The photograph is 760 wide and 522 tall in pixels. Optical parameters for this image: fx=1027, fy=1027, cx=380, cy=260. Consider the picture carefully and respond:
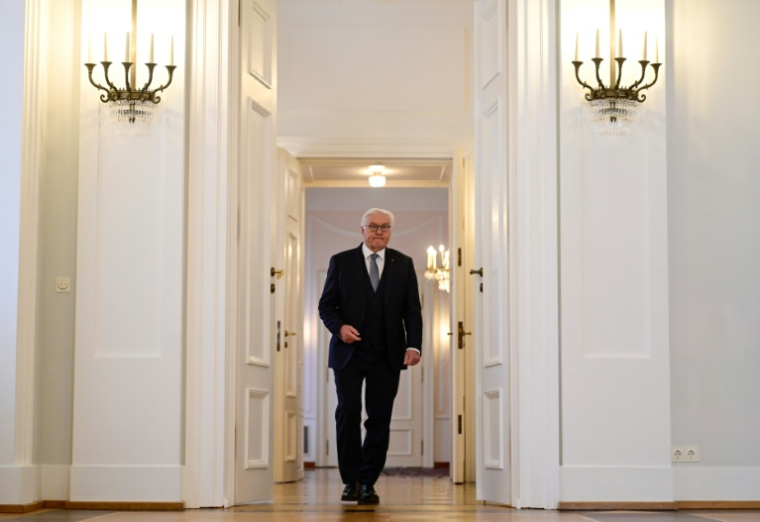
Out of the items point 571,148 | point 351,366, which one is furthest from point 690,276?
point 351,366

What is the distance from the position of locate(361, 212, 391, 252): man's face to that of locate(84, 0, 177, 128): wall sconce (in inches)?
54.2

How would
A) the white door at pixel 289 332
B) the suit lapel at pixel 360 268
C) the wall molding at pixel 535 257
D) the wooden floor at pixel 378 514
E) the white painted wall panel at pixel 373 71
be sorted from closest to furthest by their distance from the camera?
the wooden floor at pixel 378 514 < the wall molding at pixel 535 257 < the suit lapel at pixel 360 268 < the white door at pixel 289 332 < the white painted wall panel at pixel 373 71

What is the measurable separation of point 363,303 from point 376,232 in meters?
0.40

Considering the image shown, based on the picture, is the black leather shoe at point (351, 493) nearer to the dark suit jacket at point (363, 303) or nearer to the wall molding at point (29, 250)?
the dark suit jacket at point (363, 303)

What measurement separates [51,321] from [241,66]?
1551 mm

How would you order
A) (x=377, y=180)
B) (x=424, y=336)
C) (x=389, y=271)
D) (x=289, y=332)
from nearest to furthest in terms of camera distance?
(x=389, y=271) → (x=289, y=332) → (x=377, y=180) → (x=424, y=336)

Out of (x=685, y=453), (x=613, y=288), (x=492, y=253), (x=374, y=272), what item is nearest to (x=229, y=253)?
(x=374, y=272)

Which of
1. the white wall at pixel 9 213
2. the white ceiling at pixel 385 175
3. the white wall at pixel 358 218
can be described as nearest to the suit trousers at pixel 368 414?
the white wall at pixel 9 213

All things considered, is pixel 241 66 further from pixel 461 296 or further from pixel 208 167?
pixel 461 296

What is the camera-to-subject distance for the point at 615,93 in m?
4.77

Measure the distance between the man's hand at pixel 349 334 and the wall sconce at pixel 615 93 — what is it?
1624 mm

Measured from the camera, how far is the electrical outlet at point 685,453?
15.8 ft

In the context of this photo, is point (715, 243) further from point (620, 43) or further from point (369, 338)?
point (369, 338)

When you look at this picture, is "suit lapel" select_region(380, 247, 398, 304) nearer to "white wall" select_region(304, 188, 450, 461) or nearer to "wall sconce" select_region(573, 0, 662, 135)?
"wall sconce" select_region(573, 0, 662, 135)
